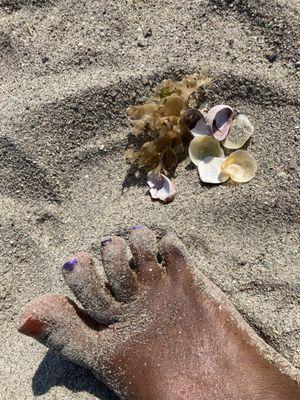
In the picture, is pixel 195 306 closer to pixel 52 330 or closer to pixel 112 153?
pixel 52 330

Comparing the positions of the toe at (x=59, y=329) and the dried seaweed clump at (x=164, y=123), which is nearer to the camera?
the toe at (x=59, y=329)

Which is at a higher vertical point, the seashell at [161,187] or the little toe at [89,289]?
the seashell at [161,187]

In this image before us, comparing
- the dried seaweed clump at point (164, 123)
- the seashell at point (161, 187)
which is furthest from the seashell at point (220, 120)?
the seashell at point (161, 187)

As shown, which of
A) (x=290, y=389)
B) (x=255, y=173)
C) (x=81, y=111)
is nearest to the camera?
(x=290, y=389)

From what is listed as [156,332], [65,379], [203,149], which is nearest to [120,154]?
[203,149]

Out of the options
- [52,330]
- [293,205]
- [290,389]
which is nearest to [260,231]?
[293,205]

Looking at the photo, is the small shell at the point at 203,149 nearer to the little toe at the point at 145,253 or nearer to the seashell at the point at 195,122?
the seashell at the point at 195,122

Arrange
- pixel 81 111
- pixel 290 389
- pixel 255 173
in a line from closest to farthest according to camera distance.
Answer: pixel 290 389, pixel 255 173, pixel 81 111

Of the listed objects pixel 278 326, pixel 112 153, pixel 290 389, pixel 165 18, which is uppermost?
pixel 165 18

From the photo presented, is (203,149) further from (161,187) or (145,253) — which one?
(145,253)
